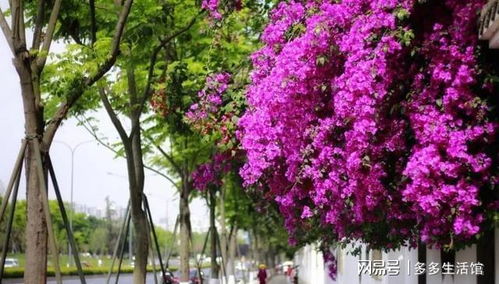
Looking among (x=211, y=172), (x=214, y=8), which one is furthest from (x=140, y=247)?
(x=214, y=8)

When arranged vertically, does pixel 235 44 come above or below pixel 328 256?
above

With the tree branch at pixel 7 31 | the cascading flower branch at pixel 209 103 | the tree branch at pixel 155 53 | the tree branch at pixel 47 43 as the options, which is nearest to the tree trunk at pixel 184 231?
the tree branch at pixel 155 53

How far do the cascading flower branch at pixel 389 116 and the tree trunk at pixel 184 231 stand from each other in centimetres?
1172

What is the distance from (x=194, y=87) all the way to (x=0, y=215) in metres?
6.27

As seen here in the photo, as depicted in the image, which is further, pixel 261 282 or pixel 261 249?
pixel 261 249

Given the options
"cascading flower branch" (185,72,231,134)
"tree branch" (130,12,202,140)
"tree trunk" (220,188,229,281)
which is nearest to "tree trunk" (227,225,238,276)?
"tree trunk" (220,188,229,281)

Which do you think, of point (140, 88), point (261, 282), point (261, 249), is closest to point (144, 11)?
point (140, 88)

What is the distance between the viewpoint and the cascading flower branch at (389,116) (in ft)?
26.2

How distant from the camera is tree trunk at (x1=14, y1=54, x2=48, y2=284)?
8812 millimetres

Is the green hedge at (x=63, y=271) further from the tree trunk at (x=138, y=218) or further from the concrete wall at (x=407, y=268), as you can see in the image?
the concrete wall at (x=407, y=268)

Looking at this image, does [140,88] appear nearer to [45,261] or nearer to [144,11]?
[144,11]

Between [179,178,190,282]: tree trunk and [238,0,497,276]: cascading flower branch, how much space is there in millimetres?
11721

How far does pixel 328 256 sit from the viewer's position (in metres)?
24.7

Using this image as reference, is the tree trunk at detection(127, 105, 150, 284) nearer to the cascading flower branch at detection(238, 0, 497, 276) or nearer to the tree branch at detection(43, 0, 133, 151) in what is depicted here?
the tree branch at detection(43, 0, 133, 151)
